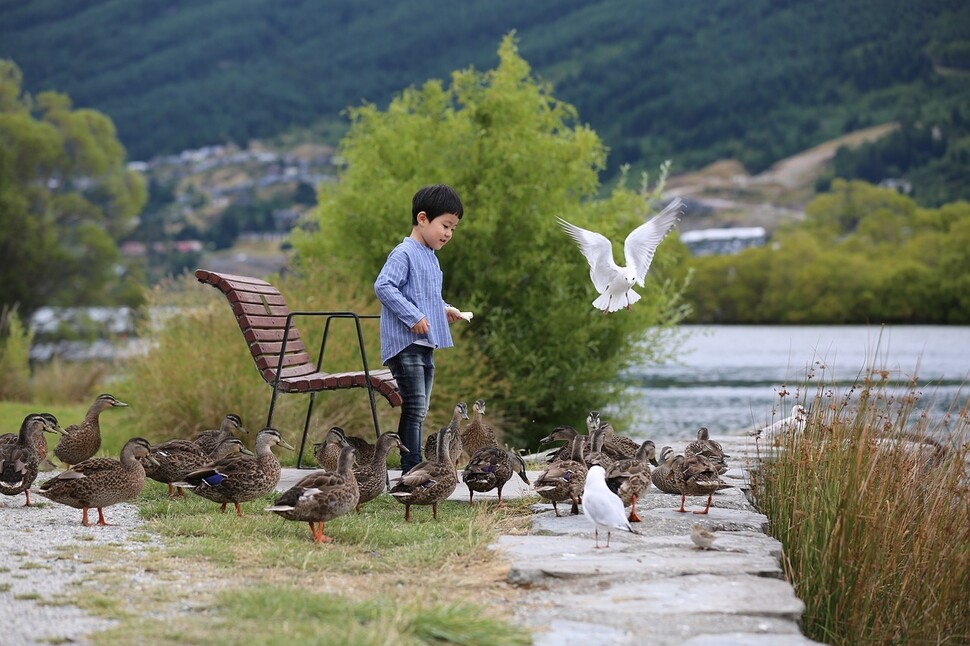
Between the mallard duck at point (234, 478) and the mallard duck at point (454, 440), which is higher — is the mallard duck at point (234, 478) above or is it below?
below

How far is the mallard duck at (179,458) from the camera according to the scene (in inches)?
299

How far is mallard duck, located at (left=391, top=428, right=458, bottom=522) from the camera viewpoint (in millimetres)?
6730

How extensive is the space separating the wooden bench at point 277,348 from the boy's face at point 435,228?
0.81 metres

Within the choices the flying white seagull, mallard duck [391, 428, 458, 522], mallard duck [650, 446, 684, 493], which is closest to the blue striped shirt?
mallard duck [391, 428, 458, 522]

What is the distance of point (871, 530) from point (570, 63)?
104367 mm

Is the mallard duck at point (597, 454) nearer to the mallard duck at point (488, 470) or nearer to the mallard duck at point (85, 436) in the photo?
the mallard duck at point (488, 470)

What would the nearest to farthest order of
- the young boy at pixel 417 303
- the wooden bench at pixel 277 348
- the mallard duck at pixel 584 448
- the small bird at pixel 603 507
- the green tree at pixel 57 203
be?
the small bird at pixel 603 507 → the mallard duck at pixel 584 448 → the young boy at pixel 417 303 → the wooden bench at pixel 277 348 → the green tree at pixel 57 203

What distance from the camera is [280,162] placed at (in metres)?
90.4

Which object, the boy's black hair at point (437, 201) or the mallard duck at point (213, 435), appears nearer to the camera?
the boy's black hair at point (437, 201)

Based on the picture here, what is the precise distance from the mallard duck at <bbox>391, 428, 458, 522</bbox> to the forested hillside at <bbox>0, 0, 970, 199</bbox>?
7635cm

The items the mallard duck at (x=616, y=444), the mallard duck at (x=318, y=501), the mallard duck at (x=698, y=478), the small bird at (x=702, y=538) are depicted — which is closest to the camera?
the small bird at (x=702, y=538)

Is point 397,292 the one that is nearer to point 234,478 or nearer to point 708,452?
point 234,478

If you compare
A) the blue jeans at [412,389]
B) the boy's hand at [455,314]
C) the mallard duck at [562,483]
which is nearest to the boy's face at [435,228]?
the boy's hand at [455,314]

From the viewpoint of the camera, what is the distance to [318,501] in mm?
6062
